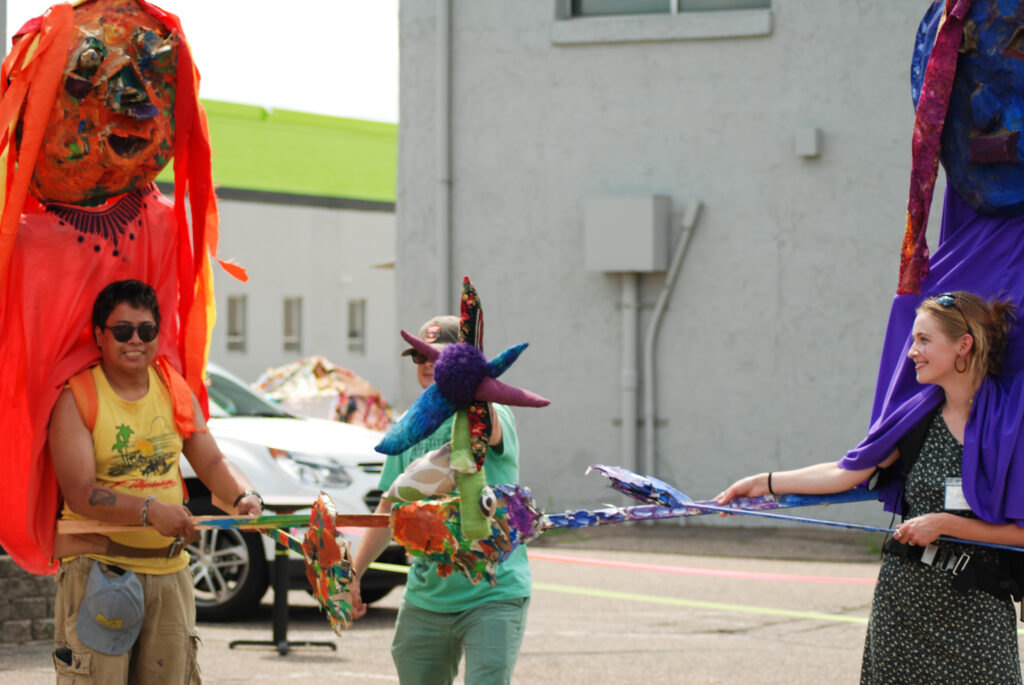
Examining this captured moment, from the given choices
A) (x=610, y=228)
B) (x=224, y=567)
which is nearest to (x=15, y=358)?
(x=224, y=567)

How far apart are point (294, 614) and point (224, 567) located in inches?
29.3

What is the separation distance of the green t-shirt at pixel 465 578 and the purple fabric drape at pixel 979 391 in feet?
3.37

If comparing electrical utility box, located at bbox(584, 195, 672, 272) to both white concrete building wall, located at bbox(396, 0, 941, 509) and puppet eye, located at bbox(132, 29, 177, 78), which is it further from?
puppet eye, located at bbox(132, 29, 177, 78)

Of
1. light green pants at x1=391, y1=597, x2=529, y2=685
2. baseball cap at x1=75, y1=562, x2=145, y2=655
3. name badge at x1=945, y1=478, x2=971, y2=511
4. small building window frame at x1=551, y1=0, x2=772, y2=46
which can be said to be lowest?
light green pants at x1=391, y1=597, x2=529, y2=685

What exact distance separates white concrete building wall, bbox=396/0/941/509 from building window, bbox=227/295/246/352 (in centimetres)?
1900

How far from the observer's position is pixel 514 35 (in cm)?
1455

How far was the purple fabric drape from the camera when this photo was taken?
4.00 m

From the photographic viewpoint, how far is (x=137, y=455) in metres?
4.32

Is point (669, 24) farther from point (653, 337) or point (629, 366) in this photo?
point (629, 366)

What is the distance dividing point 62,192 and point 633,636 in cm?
512

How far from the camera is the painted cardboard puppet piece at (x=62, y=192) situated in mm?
4367

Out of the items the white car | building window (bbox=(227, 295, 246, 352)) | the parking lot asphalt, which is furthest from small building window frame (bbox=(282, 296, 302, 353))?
the white car

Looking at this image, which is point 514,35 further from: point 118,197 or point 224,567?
point 118,197

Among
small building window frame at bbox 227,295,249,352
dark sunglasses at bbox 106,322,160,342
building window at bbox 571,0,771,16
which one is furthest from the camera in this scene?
small building window frame at bbox 227,295,249,352
